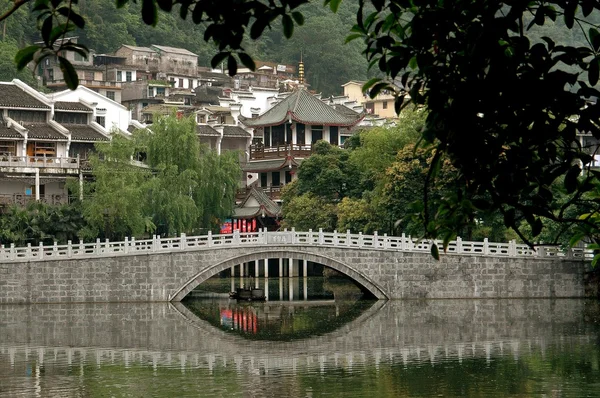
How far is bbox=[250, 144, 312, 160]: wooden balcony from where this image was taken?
58594 millimetres

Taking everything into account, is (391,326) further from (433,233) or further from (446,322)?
(433,233)

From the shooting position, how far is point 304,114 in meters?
59.2

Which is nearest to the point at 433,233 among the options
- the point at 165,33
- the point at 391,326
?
the point at 391,326

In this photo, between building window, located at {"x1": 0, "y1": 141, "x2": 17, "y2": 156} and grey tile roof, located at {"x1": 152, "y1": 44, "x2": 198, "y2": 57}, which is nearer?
building window, located at {"x1": 0, "y1": 141, "x2": 17, "y2": 156}

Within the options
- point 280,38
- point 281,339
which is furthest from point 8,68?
point 281,339

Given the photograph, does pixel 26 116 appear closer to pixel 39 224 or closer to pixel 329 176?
pixel 39 224

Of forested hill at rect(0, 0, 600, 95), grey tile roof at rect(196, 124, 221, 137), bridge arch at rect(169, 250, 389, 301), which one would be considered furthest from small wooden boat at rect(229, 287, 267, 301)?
forested hill at rect(0, 0, 600, 95)

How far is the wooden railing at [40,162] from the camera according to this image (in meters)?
47.4

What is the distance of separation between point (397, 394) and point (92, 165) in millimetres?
27754

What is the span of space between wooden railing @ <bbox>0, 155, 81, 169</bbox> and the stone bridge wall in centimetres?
904

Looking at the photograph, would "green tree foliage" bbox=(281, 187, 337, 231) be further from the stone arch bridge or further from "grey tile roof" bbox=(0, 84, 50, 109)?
"grey tile roof" bbox=(0, 84, 50, 109)

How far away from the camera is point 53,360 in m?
27.9

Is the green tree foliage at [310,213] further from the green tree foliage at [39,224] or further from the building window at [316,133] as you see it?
the green tree foliage at [39,224]

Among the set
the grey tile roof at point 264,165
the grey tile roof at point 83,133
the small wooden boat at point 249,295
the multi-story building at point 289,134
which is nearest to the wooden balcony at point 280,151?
the multi-story building at point 289,134
